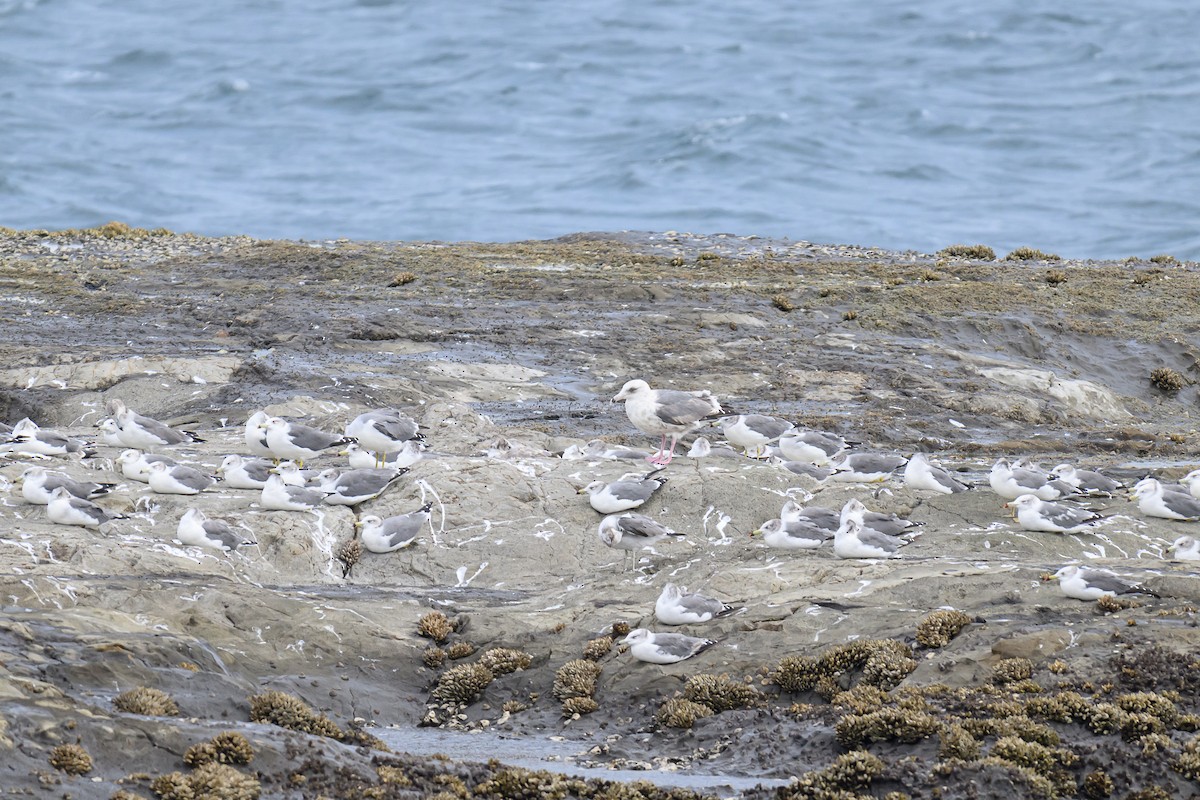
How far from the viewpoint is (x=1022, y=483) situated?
1841 cm

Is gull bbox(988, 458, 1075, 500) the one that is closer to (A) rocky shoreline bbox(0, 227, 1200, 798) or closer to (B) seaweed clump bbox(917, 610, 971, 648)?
(A) rocky shoreline bbox(0, 227, 1200, 798)

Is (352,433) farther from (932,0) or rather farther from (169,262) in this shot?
(932,0)

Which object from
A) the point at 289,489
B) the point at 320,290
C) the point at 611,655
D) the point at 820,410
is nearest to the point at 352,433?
the point at 289,489

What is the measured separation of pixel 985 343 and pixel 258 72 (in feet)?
287

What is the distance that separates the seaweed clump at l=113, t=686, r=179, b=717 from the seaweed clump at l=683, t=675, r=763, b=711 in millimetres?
5193

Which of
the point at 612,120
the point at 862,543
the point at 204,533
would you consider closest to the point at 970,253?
the point at 862,543

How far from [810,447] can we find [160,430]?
9947mm

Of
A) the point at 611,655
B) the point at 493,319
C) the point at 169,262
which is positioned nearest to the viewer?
the point at 611,655

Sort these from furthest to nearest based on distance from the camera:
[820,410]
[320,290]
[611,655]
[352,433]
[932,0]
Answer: [932,0] → [320,290] → [820,410] → [352,433] → [611,655]

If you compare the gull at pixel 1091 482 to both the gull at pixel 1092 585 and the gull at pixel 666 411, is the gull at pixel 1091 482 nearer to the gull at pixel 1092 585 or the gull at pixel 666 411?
the gull at pixel 1092 585

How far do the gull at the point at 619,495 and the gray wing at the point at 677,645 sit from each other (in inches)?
147

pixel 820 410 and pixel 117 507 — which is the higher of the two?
pixel 117 507

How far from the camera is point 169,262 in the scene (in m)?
36.5

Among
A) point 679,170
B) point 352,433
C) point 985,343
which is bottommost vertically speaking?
point 679,170
